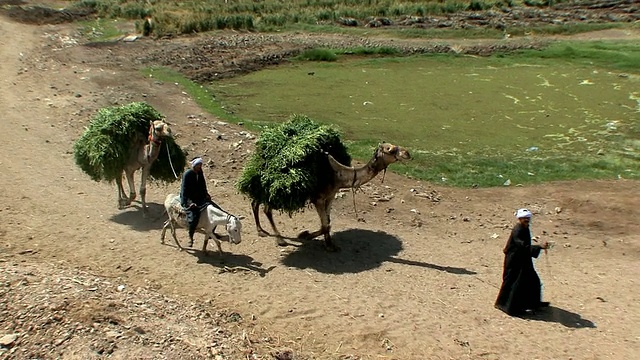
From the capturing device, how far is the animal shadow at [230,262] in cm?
1121

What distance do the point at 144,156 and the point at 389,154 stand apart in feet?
16.3

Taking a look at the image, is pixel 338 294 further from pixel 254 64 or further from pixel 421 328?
pixel 254 64

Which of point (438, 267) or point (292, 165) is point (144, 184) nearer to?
point (292, 165)

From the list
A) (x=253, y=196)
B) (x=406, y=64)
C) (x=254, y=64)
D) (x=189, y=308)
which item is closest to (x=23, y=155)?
(x=253, y=196)

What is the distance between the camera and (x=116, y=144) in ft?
42.9

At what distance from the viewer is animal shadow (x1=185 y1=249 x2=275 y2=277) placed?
11.2 m

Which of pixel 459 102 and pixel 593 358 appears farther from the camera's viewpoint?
pixel 459 102

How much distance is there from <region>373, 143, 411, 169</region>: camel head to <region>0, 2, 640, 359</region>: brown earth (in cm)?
181

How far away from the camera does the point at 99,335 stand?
8.53 m

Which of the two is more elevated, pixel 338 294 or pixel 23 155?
pixel 23 155

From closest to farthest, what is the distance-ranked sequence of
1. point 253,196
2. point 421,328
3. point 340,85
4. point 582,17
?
point 421,328 → point 253,196 → point 340,85 → point 582,17

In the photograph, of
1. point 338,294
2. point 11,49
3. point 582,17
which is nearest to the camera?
point 338,294

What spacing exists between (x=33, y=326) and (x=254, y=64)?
20.4 meters

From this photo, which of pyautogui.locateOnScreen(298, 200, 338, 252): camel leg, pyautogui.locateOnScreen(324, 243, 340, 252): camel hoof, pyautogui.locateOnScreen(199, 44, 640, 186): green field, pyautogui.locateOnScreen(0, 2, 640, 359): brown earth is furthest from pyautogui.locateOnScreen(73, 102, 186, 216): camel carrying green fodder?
pyautogui.locateOnScreen(199, 44, 640, 186): green field
